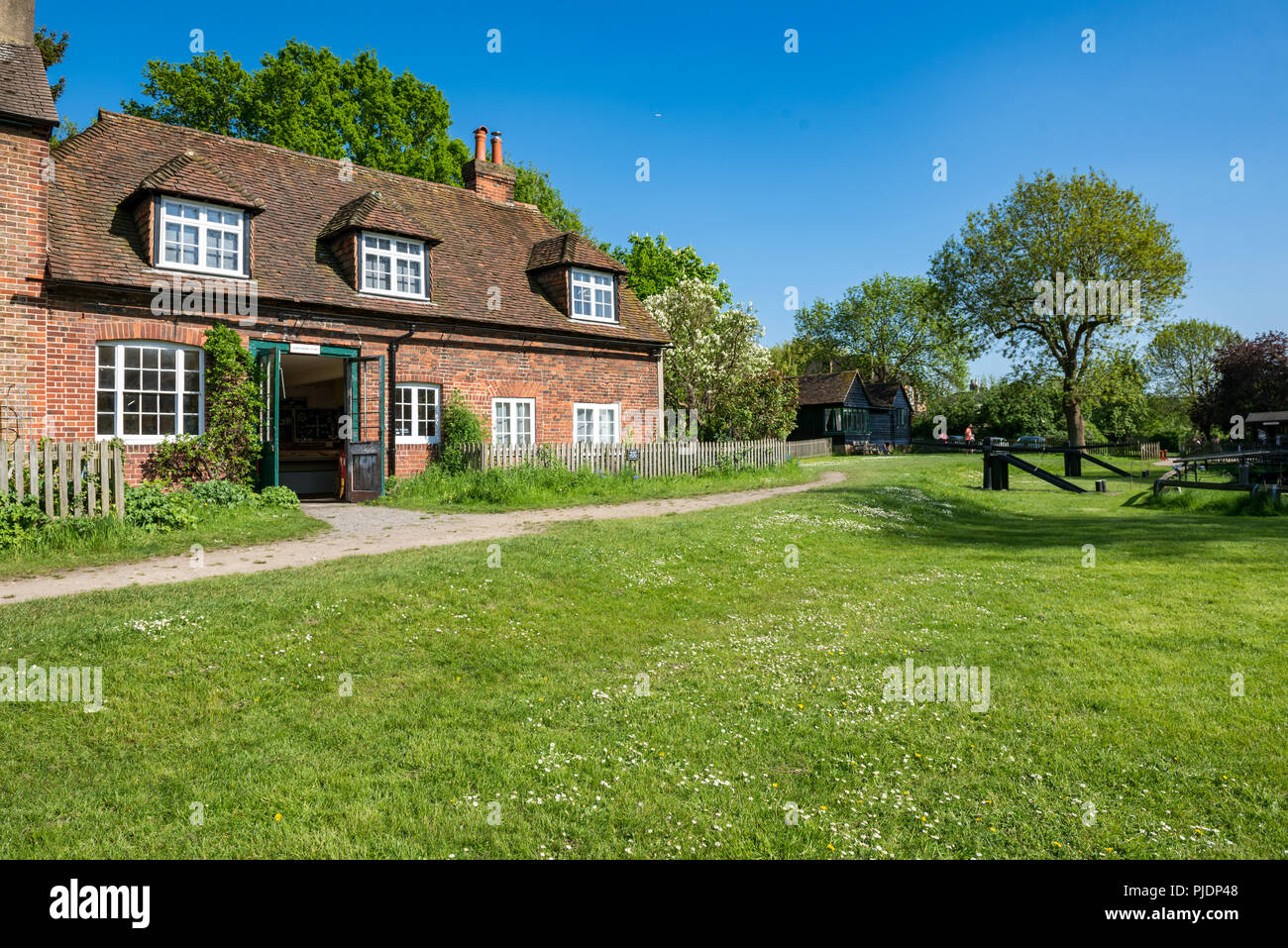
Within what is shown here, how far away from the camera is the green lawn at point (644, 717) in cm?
422

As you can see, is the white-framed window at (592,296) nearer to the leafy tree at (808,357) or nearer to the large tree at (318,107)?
the large tree at (318,107)

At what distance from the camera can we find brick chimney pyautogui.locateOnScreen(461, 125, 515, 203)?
1099 inches

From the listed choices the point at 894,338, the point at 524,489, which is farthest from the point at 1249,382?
the point at 524,489

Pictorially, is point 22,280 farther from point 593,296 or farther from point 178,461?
point 593,296

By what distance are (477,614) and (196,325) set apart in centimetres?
1327

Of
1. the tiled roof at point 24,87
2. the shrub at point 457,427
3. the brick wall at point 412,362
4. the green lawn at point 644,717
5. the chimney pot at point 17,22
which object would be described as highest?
the chimney pot at point 17,22

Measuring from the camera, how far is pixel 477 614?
8266 millimetres

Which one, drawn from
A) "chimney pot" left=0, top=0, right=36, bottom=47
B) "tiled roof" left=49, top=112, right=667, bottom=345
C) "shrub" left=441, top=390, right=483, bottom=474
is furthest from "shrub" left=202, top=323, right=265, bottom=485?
"chimney pot" left=0, top=0, right=36, bottom=47

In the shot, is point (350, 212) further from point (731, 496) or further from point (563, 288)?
point (731, 496)

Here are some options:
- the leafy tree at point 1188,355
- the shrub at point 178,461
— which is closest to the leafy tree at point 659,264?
the shrub at point 178,461

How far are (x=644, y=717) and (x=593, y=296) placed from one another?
21.4 meters

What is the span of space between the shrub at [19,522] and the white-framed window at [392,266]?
1049cm

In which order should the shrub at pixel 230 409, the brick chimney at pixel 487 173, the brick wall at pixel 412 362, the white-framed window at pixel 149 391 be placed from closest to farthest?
the brick wall at pixel 412 362 < the white-framed window at pixel 149 391 < the shrub at pixel 230 409 < the brick chimney at pixel 487 173

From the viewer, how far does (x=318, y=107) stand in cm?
3681
